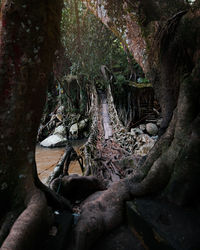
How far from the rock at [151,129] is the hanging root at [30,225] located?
6.73 m

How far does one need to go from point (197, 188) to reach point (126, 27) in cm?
205

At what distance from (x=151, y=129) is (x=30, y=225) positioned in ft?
23.0

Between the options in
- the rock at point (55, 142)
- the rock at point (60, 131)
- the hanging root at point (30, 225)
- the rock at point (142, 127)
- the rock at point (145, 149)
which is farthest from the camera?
the rock at point (60, 131)

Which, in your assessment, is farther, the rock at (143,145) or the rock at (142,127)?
Result: the rock at (142,127)

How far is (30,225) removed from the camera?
1.01m

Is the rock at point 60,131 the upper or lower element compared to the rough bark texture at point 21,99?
lower

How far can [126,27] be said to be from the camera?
2.16 metres

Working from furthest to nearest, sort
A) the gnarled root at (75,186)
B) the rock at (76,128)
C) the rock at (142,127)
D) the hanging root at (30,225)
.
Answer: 1. the rock at (76,128)
2. the rock at (142,127)
3. the gnarled root at (75,186)
4. the hanging root at (30,225)

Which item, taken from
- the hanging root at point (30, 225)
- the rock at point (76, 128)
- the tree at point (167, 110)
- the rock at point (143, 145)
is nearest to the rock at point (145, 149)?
the rock at point (143, 145)

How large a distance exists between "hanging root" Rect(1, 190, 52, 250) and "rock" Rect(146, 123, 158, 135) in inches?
265

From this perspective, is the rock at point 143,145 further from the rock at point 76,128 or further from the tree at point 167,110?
the rock at point 76,128

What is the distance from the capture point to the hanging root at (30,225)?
905mm

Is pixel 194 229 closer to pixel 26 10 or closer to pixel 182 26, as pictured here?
pixel 182 26

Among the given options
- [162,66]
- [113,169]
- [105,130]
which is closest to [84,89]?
[105,130]
